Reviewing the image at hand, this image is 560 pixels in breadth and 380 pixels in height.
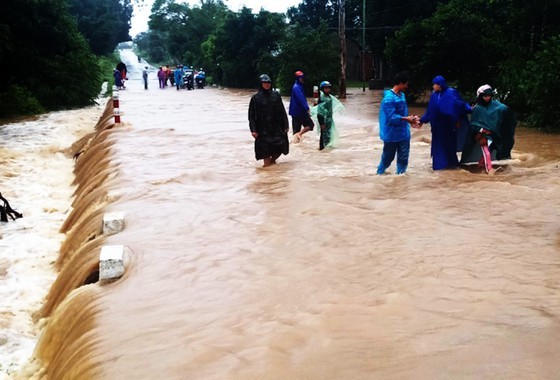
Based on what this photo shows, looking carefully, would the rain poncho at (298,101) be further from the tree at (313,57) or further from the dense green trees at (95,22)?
the dense green trees at (95,22)

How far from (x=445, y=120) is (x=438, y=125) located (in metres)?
0.13

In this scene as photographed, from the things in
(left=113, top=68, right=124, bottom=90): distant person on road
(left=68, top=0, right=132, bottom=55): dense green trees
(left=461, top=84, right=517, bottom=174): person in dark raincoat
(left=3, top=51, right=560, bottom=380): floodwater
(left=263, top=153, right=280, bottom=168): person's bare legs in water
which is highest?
(left=68, top=0, right=132, bottom=55): dense green trees

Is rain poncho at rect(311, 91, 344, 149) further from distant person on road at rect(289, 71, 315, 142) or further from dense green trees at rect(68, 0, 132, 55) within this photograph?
dense green trees at rect(68, 0, 132, 55)

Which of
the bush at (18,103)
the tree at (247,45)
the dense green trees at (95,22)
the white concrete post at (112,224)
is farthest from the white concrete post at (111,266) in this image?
the dense green trees at (95,22)

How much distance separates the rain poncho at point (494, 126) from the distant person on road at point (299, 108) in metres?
4.25

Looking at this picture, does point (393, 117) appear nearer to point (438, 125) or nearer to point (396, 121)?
point (396, 121)

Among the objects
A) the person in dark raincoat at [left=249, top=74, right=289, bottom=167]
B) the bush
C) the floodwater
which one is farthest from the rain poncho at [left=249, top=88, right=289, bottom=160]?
the bush

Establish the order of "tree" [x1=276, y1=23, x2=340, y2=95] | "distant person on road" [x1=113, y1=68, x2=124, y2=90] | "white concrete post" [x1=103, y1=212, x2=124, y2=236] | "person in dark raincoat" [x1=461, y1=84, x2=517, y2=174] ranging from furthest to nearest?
"distant person on road" [x1=113, y1=68, x2=124, y2=90], "tree" [x1=276, y1=23, x2=340, y2=95], "person in dark raincoat" [x1=461, y1=84, x2=517, y2=174], "white concrete post" [x1=103, y1=212, x2=124, y2=236]

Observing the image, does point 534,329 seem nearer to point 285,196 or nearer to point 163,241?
point 163,241

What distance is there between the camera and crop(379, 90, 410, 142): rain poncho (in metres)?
8.59

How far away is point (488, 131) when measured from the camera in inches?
356

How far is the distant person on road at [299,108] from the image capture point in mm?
12695

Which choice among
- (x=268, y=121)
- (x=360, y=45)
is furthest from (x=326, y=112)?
(x=360, y=45)

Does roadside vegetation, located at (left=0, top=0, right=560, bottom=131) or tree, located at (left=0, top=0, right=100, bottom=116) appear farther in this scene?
tree, located at (left=0, top=0, right=100, bottom=116)
